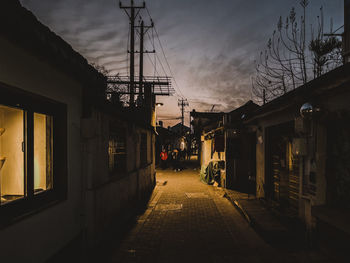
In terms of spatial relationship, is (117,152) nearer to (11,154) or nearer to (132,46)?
(11,154)

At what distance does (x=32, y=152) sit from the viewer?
160 inches

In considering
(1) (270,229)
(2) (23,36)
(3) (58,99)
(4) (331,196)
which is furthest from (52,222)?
(4) (331,196)

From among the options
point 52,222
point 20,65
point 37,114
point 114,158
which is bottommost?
point 52,222

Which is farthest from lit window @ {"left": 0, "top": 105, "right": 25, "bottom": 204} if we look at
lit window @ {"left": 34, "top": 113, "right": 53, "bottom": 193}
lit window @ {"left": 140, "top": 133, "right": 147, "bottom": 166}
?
lit window @ {"left": 140, "top": 133, "right": 147, "bottom": 166}

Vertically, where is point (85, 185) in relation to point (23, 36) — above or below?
below

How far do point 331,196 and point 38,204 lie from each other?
685cm

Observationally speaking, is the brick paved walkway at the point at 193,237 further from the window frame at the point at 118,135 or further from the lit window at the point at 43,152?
the lit window at the point at 43,152

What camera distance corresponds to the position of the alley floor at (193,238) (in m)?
5.73

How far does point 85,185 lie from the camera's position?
5.76m

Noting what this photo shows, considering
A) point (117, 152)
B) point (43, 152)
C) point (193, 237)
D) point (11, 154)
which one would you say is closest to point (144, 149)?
point (117, 152)

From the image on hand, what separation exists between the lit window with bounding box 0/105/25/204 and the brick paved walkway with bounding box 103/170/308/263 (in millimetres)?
3109

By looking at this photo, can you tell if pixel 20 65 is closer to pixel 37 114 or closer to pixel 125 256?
pixel 37 114

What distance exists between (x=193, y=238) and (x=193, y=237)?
79 mm

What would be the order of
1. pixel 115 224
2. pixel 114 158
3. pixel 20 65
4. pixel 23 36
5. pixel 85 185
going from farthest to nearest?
pixel 114 158, pixel 115 224, pixel 85 185, pixel 20 65, pixel 23 36
